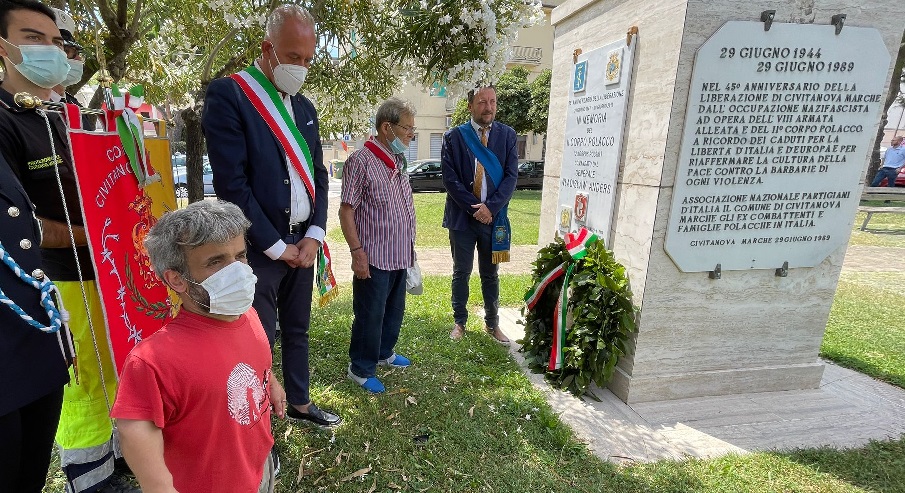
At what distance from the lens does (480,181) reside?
13.2ft

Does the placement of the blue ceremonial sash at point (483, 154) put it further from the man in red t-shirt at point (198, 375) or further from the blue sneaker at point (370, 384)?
the man in red t-shirt at point (198, 375)

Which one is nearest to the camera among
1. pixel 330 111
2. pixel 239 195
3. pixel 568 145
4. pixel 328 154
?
pixel 239 195

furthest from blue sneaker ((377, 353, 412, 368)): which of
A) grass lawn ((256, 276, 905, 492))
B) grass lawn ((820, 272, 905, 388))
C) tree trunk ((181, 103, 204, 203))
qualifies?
grass lawn ((820, 272, 905, 388))

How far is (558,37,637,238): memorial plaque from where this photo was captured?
10.9 feet

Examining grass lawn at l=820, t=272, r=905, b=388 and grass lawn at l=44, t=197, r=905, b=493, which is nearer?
grass lawn at l=44, t=197, r=905, b=493

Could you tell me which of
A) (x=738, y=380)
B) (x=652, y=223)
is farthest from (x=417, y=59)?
(x=738, y=380)

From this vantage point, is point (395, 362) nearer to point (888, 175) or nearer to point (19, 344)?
point (19, 344)

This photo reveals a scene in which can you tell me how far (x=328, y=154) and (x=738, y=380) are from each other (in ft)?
114

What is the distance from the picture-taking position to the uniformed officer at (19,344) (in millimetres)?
1474

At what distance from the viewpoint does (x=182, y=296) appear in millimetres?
Result: 1429

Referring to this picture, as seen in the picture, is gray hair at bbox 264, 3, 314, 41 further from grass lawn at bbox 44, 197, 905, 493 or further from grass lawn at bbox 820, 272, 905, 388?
grass lawn at bbox 820, 272, 905, 388

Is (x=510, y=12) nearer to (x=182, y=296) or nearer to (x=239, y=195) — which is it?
(x=239, y=195)

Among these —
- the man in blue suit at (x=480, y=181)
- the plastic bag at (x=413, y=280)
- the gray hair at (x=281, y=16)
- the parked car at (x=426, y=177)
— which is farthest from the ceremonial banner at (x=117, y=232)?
the parked car at (x=426, y=177)

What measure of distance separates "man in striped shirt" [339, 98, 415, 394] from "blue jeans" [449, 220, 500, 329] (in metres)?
0.90
